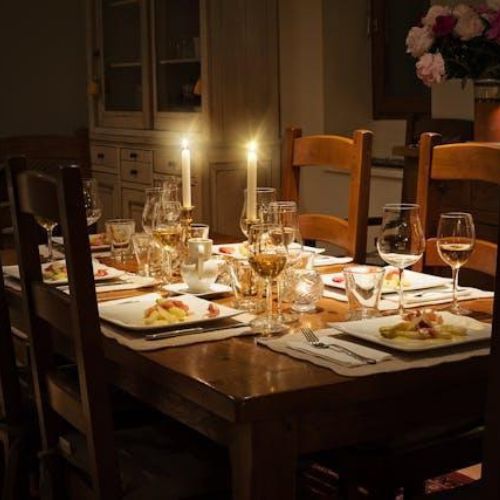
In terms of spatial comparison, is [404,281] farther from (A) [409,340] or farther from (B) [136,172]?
(B) [136,172]

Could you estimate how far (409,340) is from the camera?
5.39 feet

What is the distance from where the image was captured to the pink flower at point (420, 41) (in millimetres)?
3127

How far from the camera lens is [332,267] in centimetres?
246

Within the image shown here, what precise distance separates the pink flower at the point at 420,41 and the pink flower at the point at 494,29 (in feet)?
0.59

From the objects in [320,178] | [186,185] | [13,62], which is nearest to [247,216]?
[186,185]

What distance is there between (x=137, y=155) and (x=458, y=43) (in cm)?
239

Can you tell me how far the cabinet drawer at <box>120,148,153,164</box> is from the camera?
508 centimetres

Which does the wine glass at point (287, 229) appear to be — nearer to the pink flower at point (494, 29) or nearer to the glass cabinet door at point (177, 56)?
the pink flower at point (494, 29)

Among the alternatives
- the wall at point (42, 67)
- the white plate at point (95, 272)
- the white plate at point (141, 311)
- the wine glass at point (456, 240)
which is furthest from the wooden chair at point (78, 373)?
the wall at point (42, 67)

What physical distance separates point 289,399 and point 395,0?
3424 millimetres

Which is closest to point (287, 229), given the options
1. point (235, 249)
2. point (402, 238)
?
point (402, 238)

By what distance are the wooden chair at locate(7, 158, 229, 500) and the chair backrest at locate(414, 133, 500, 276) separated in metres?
0.78

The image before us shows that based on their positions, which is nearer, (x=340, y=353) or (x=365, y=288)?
(x=340, y=353)

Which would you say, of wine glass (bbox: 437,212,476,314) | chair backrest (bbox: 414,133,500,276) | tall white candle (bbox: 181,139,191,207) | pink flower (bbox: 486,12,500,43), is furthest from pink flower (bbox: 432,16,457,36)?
wine glass (bbox: 437,212,476,314)
